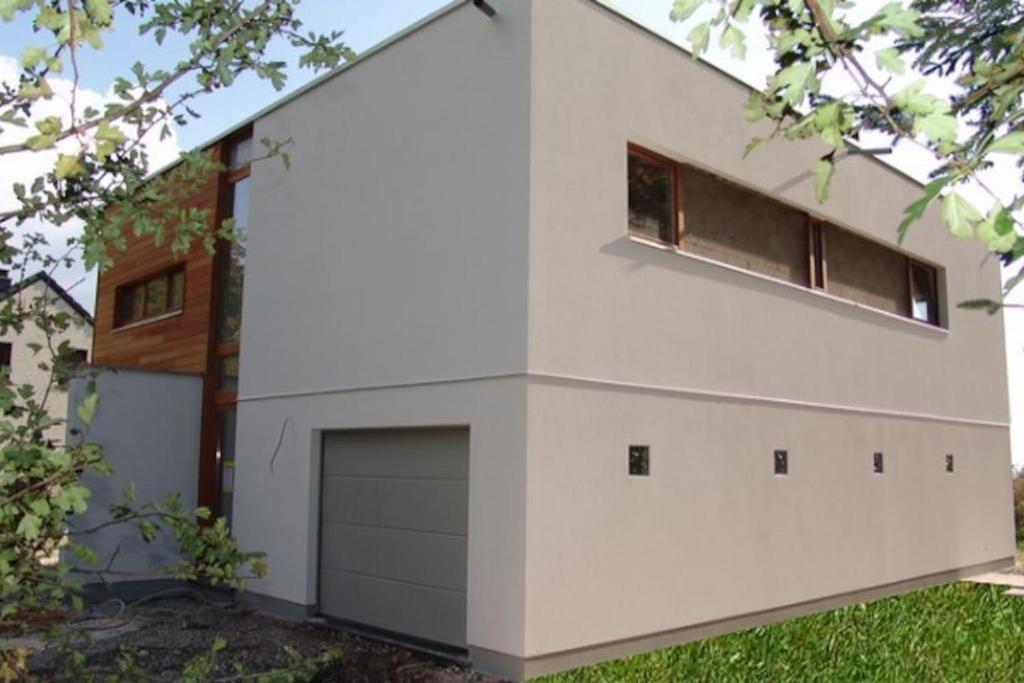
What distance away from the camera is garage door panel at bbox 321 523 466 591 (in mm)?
7488

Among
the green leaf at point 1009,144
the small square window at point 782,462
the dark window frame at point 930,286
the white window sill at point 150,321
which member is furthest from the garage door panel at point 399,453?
the dark window frame at point 930,286

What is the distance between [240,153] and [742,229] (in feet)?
20.9

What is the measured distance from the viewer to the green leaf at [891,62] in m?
1.94

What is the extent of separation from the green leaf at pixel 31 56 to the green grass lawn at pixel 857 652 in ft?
17.9

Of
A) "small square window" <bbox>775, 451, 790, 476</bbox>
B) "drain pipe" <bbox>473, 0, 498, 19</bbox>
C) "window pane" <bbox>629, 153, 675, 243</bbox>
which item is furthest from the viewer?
"small square window" <bbox>775, 451, 790, 476</bbox>

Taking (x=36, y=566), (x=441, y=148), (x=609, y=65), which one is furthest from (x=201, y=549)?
(x=609, y=65)

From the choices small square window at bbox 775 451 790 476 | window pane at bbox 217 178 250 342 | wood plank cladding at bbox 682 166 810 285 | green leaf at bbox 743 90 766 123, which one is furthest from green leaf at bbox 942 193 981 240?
window pane at bbox 217 178 250 342

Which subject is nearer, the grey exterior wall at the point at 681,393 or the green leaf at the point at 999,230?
the green leaf at the point at 999,230

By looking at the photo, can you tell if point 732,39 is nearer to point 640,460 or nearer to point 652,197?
point 640,460

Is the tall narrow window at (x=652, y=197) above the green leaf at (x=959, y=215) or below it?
above

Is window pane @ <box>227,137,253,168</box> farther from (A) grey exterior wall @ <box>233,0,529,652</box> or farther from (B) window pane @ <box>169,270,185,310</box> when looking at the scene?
(B) window pane @ <box>169,270,185,310</box>

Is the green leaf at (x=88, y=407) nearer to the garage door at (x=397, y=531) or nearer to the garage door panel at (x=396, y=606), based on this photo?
the garage door at (x=397, y=531)

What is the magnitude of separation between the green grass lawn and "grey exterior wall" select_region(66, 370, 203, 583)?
5.94m

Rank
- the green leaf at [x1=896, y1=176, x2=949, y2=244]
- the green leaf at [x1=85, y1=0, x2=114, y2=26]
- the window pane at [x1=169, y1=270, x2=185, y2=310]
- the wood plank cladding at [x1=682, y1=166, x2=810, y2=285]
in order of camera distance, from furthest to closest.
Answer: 1. the window pane at [x1=169, y1=270, x2=185, y2=310]
2. the wood plank cladding at [x1=682, y1=166, x2=810, y2=285]
3. the green leaf at [x1=85, y1=0, x2=114, y2=26]
4. the green leaf at [x1=896, y1=176, x2=949, y2=244]
